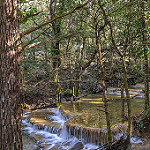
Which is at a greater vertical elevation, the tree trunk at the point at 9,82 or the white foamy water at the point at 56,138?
the tree trunk at the point at 9,82

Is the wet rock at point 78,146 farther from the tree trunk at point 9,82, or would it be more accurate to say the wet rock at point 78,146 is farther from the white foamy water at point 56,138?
the tree trunk at point 9,82

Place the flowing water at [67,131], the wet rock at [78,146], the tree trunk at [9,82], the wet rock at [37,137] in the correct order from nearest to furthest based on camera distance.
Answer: the tree trunk at [9,82] < the wet rock at [78,146] < the flowing water at [67,131] < the wet rock at [37,137]

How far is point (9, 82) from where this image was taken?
2943 mm

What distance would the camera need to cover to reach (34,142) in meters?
6.64

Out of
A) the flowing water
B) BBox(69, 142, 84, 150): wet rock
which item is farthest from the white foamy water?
BBox(69, 142, 84, 150): wet rock

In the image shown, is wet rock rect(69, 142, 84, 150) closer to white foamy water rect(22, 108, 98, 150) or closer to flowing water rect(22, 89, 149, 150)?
flowing water rect(22, 89, 149, 150)

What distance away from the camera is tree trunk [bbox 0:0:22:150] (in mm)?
2918

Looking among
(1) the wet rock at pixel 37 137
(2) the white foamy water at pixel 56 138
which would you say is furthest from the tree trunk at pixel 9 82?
(1) the wet rock at pixel 37 137

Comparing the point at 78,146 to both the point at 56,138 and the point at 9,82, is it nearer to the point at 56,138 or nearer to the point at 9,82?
the point at 56,138

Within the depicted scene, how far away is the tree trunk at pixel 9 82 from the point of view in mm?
2918

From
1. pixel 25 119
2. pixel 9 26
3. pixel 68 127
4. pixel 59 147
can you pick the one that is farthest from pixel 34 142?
pixel 9 26

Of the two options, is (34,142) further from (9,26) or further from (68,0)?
(68,0)

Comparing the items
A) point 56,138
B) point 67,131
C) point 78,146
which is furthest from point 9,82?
point 56,138

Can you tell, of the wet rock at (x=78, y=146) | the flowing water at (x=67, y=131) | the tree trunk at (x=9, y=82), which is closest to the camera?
the tree trunk at (x=9, y=82)
